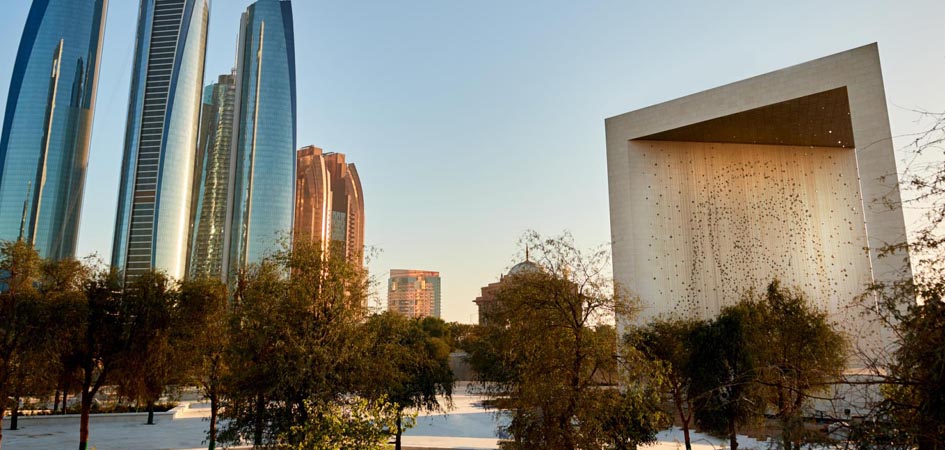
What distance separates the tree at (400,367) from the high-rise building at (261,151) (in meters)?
81.0

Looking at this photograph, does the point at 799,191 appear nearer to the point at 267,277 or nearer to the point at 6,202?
the point at 267,277

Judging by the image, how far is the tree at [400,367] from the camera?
14.7 m

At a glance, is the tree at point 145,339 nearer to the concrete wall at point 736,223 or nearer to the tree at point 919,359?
the tree at point 919,359

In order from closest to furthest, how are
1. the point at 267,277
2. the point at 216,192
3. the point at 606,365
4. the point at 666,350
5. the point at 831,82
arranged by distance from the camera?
1. the point at 606,365
2. the point at 267,277
3. the point at 666,350
4. the point at 831,82
5. the point at 216,192

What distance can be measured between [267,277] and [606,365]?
928 cm

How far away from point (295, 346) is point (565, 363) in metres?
6.13

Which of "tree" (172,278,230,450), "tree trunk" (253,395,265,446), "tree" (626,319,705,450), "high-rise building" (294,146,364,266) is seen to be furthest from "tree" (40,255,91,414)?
"high-rise building" (294,146,364,266)

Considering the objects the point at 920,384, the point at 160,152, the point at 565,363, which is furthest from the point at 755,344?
the point at 160,152

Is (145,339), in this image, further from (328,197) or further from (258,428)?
(328,197)

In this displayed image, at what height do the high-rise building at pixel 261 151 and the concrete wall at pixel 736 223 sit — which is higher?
the high-rise building at pixel 261 151

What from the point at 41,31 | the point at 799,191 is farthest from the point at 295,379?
the point at 41,31

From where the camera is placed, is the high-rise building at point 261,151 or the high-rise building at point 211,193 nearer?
the high-rise building at point 261,151

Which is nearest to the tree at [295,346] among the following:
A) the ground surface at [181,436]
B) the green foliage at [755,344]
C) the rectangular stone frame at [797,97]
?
the ground surface at [181,436]

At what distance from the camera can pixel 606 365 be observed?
1305 cm
